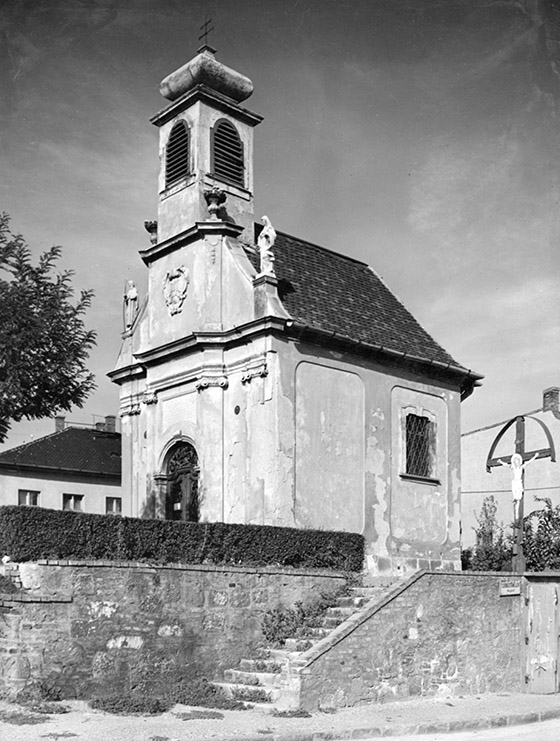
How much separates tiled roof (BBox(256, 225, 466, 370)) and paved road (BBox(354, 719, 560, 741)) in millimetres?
10811

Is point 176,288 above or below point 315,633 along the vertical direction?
above

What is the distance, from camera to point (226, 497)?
78.0 feet

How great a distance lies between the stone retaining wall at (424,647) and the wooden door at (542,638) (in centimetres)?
23

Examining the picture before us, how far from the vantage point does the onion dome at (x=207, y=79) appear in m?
26.4

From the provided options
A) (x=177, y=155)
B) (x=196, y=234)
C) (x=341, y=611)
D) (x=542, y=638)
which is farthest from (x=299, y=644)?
(x=177, y=155)

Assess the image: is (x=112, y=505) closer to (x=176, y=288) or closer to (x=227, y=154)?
(x=176, y=288)

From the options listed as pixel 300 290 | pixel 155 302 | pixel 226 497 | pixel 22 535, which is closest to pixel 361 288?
pixel 300 290

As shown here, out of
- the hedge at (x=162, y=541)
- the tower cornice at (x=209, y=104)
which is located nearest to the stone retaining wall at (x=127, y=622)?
the hedge at (x=162, y=541)

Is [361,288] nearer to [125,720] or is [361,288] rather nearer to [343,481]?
[343,481]

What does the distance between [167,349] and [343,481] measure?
224 inches

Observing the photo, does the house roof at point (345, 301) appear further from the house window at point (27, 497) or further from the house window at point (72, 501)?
the house window at point (27, 497)

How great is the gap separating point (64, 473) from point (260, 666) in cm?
2425

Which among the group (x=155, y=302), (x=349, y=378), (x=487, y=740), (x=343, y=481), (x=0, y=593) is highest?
(x=155, y=302)

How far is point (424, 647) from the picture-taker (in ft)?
62.0
